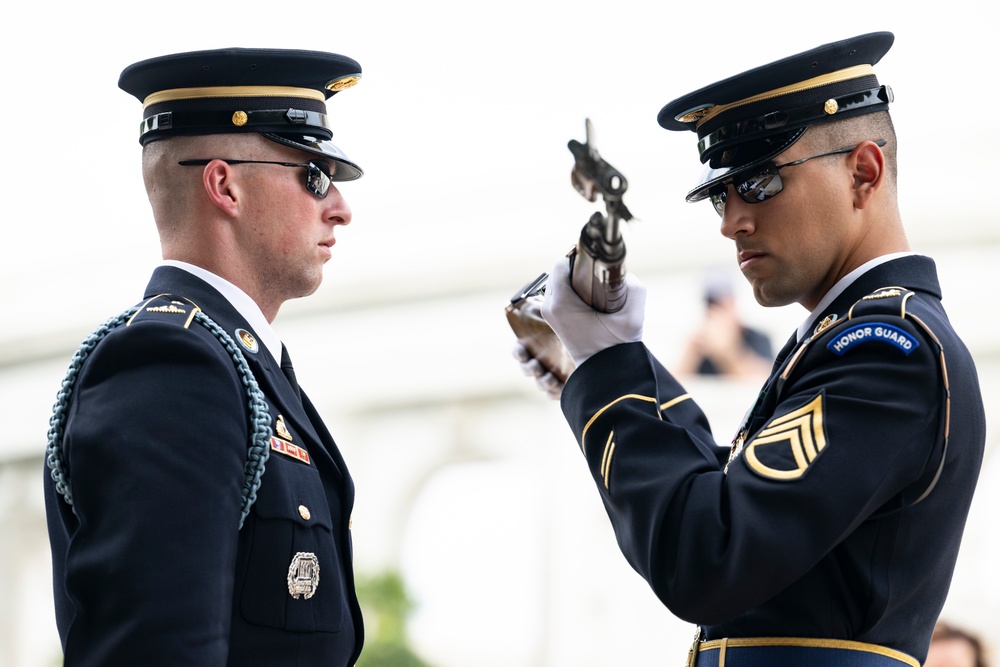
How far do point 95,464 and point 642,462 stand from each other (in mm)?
889

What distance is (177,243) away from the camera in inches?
97.6

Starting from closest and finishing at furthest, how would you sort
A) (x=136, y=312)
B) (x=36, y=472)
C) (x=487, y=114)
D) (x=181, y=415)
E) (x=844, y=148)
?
(x=181, y=415), (x=136, y=312), (x=844, y=148), (x=36, y=472), (x=487, y=114)

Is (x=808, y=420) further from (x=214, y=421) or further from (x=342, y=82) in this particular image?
(x=342, y=82)

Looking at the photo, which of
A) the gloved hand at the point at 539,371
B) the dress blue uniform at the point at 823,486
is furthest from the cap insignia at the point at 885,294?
the gloved hand at the point at 539,371

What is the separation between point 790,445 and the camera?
210cm

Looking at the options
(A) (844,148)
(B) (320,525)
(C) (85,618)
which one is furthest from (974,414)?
(C) (85,618)

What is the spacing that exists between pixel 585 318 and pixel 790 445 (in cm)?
45

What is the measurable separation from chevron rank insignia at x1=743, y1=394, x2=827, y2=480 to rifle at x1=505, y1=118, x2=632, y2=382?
0.36 metres

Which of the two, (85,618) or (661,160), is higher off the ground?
(661,160)

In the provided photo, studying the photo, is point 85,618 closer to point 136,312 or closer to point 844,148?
point 136,312

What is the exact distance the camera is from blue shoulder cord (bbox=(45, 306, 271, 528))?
2039 millimetres

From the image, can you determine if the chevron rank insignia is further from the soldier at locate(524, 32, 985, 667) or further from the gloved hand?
the gloved hand

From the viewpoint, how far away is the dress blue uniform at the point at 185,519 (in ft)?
6.01

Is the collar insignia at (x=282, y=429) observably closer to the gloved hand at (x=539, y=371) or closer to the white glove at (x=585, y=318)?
the white glove at (x=585, y=318)
